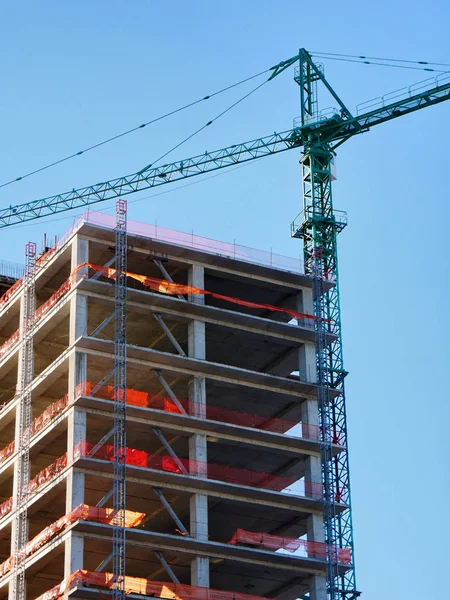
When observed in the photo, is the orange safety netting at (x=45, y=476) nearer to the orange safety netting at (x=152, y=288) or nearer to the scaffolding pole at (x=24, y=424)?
the scaffolding pole at (x=24, y=424)

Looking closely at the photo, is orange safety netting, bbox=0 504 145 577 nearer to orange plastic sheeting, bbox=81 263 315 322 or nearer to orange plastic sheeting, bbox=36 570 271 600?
orange plastic sheeting, bbox=36 570 271 600

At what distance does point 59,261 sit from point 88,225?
173 inches

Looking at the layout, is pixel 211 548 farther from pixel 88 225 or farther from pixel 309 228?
pixel 309 228

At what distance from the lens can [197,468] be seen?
108 m

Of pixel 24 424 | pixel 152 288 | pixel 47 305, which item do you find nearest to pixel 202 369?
pixel 152 288

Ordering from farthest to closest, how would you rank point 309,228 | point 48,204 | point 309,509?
point 48,204 < point 309,228 < point 309,509

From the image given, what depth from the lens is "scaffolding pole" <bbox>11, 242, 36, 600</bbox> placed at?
107400 millimetres

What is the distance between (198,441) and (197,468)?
215 centimetres

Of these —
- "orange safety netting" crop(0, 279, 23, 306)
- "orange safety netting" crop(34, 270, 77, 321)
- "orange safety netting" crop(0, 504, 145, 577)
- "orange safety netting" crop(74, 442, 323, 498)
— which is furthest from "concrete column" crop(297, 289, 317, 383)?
"orange safety netting" crop(0, 279, 23, 306)

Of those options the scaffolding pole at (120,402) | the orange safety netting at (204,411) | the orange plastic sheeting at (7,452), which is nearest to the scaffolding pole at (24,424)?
the orange plastic sheeting at (7,452)

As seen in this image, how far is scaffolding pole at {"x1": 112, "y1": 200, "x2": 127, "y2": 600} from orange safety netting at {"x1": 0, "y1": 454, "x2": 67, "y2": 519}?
152 inches

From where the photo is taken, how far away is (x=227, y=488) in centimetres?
10781

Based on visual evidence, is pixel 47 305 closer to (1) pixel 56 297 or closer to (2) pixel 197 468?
(1) pixel 56 297

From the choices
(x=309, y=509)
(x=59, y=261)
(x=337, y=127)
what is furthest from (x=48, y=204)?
(x=309, y=509)
